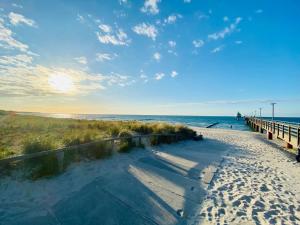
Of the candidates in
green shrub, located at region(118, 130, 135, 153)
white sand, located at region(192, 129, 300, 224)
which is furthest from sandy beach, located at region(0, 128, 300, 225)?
green shrub, located at region(118, 130, 135, 153)

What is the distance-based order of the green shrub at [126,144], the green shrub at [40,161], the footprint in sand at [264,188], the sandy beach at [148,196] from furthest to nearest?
the green shrub at [126,144] → the footprint in sand at [264,188] → the green shrub at [40,161] → the sandy beach at [148,196]

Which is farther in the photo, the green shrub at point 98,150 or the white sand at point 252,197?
the green shrub at point 98,150

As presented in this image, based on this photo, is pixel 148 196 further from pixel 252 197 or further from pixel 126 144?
pixel 126 144

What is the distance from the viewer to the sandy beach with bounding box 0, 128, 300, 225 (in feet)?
13.4

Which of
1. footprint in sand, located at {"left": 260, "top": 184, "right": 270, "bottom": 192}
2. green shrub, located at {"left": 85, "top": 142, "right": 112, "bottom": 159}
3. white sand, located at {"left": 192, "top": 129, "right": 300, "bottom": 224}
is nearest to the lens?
white sand, located at {"left": 192, "top": 129, "right": 300, "bottom": 224}

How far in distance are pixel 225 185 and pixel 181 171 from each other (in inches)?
63.7

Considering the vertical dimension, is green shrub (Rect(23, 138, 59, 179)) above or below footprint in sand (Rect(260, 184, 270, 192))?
above

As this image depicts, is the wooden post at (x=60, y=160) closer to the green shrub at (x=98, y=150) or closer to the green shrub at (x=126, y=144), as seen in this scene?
the green shrub at (x=98, y=150)

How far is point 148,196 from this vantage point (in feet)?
16.5

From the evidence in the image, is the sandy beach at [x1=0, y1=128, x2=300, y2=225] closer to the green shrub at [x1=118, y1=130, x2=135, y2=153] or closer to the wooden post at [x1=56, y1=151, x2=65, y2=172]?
the wooden post at [x1=56, y1=151, x2=65, y2=172]

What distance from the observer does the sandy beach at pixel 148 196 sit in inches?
161

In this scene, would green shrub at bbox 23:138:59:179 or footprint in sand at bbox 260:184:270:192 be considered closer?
green shrub at bbox 23:138:59:179

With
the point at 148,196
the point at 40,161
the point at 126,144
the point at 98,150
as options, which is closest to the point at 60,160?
the point at 40,161

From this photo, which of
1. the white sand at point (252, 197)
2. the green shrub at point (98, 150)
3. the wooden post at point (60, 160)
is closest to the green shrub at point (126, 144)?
the green shrub at point (98, 150)
